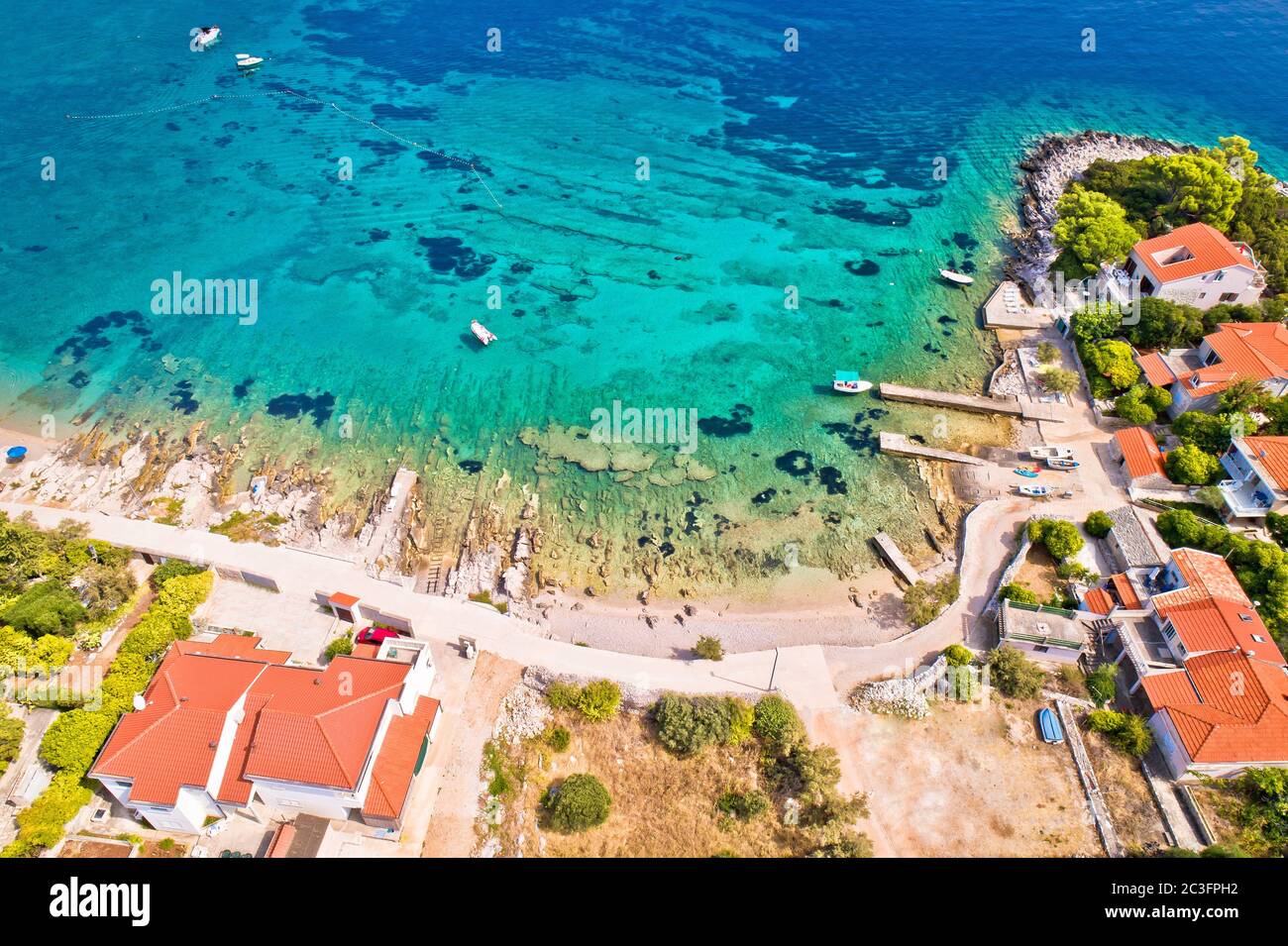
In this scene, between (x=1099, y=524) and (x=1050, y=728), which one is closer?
(x=1050, y=728)

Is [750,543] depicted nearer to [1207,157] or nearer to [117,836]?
[117,836]

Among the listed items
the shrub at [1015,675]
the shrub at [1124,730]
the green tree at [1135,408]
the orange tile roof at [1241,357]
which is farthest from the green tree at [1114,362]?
the shrub at [1124,730]

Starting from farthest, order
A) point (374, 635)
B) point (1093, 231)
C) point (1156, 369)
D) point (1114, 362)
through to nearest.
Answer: point (1093, 231) < point (1114, 362) < point (1156, 369) < point (374, 635)

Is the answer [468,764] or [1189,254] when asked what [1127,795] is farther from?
[1189,254]

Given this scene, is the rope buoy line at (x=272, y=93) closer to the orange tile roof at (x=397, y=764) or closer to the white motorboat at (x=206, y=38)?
the white motorboat at (x=206, y=38)

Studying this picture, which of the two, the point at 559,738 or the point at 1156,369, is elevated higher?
the point at 1156,369

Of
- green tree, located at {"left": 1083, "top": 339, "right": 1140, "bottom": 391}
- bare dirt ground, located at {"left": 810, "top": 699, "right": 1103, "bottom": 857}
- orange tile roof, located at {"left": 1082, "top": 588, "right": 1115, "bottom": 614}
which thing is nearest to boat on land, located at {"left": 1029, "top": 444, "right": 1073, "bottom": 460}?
green tree, located at {"left": 1083, "top": 339, "right": 1140, "bottom": 391}

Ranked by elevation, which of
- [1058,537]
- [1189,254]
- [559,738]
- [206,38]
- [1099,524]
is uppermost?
[206,38]

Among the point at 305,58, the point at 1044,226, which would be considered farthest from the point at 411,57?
the point at 1044,226

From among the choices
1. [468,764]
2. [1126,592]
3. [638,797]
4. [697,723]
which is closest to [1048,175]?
[1126,592]
